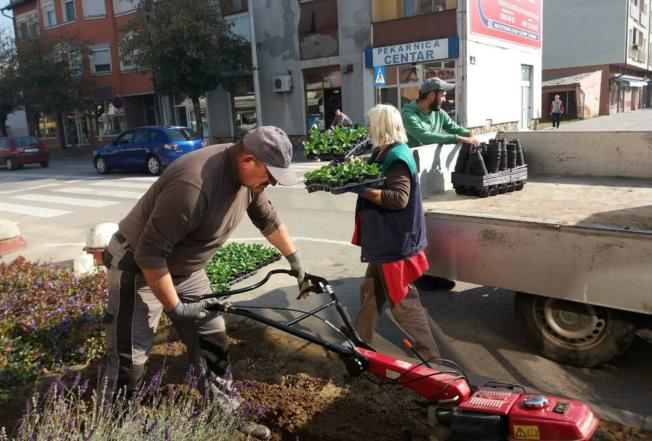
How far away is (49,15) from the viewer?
3588 cm

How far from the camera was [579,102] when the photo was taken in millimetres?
38438

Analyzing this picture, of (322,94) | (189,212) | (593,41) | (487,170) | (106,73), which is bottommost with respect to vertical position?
(487,170)

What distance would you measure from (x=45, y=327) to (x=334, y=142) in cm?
257

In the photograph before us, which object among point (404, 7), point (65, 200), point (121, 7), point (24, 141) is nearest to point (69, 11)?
point (121, 7)

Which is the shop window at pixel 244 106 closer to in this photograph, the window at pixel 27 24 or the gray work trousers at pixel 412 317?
the window at pixel 27 24

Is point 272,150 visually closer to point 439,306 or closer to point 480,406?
point 480,406

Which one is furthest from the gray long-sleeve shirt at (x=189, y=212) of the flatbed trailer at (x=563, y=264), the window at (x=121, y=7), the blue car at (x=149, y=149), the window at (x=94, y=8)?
the window at (x=94, y=8)

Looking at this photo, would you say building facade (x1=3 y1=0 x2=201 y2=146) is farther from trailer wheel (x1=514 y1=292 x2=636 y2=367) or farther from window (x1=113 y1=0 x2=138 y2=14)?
trailer wheel (x1=514 y1=292 x2=636 y2=367)

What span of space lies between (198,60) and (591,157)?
1968 centimetres

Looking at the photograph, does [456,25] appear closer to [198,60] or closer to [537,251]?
Answer: [198,60]

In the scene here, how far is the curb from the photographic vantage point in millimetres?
8508

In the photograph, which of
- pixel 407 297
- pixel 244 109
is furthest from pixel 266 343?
pixel 244 109

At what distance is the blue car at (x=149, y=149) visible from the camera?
17.8m

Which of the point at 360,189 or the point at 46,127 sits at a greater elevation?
the point at 46,127
